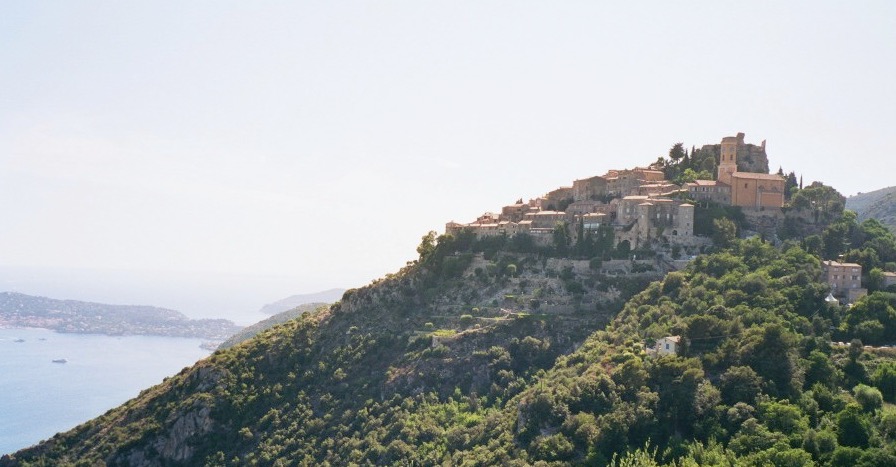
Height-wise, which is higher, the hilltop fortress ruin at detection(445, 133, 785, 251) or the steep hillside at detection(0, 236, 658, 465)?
the hilltop fortress ruin at detection(445, 133, 785, 251)

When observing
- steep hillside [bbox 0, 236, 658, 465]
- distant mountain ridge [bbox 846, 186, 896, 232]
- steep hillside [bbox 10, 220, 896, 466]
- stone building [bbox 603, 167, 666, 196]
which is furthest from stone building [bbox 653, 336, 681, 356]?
distant mountain ridge [bbox 846, 186, 896, 232]

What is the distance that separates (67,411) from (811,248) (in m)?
106

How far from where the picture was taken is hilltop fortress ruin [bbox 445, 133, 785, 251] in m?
55.8

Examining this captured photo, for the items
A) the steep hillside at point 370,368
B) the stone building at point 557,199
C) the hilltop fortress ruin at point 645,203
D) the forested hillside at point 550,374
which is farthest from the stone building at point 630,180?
the steep hillside at point 370,368

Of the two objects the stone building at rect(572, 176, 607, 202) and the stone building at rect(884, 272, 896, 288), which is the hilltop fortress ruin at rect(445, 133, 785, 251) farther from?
the stone building at rect(884, 272, 896, 288)

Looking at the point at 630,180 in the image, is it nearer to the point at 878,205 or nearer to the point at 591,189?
the point at 591,189

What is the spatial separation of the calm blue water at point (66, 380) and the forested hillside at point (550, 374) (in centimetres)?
5557

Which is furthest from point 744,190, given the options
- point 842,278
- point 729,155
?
point 842,278

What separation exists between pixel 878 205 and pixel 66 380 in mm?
134827

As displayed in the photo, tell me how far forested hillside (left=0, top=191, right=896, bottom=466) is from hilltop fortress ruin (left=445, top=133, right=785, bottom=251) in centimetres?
192

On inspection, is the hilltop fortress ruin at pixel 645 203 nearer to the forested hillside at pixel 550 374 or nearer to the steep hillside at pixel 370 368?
the forested hillside at pixel 550 374

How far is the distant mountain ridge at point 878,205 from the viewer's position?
93.1 meters

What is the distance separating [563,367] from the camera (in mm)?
48656

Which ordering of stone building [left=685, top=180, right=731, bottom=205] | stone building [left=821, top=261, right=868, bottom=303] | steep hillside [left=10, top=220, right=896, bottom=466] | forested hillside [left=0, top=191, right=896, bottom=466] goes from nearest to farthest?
steep hillside [left=10, top=220, right=896, bottom=466], forested hillside [left=0, top=191, right=896, bottom=466], stone building [left=821, top=261, right=868, bottom=303], stone building [left=685, top=180, right=731, bottom=205]
